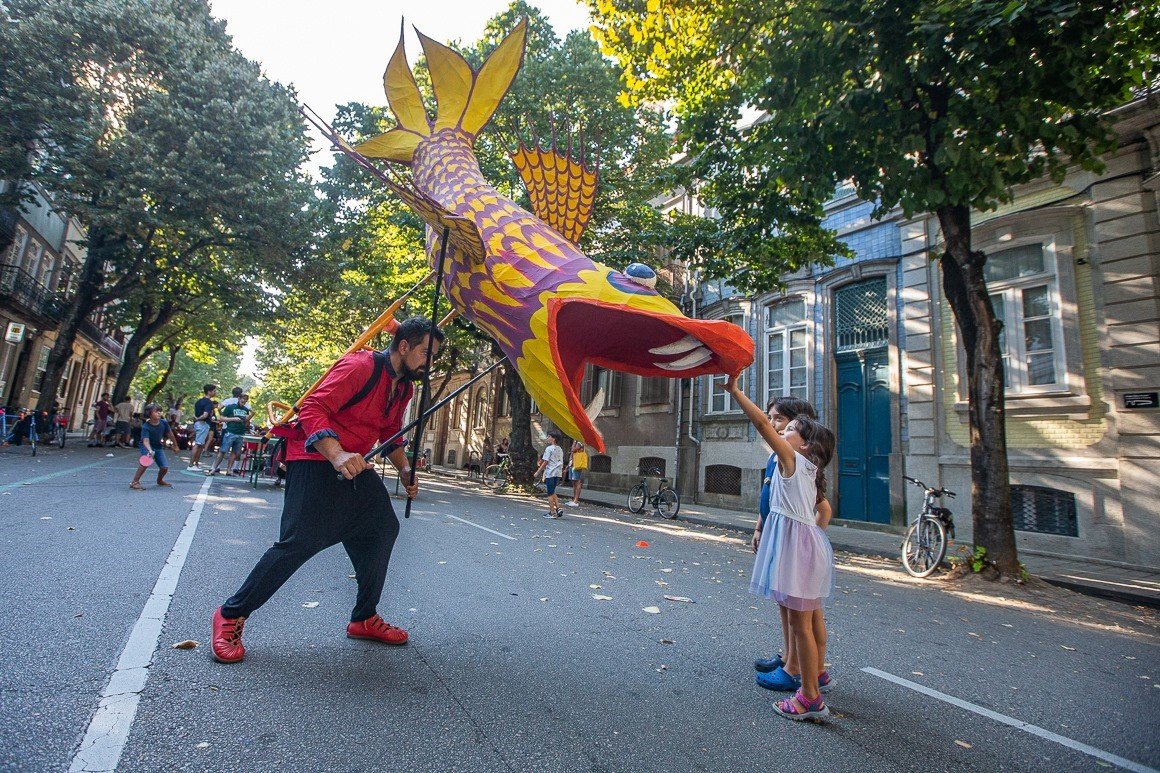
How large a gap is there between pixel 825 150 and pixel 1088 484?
671cm

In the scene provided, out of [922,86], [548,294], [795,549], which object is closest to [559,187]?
[548,294]

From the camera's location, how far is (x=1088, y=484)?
9.11 m

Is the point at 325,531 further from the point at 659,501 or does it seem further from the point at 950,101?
the point at 659,501

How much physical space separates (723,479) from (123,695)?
49.6 feet

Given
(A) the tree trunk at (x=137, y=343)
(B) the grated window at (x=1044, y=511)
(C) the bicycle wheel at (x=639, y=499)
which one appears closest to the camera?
A: (B) the grated window at (x=1044, y=511)

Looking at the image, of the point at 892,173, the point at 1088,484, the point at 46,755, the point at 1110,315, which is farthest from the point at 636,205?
the point at 46,755

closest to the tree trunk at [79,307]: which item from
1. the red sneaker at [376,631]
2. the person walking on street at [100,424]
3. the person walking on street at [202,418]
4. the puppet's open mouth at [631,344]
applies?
the person walking on street at [100,424]

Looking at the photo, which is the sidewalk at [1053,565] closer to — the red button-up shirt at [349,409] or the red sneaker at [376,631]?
the red sneaker at [376,631]

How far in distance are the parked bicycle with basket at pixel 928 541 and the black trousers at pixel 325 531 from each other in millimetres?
7025

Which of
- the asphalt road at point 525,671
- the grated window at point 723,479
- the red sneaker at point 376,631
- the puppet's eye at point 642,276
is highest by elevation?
the puppet's eye at point 642,276

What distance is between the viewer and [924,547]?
7.64 metres

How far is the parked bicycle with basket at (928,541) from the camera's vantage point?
743cm

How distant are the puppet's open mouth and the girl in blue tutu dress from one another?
19cm

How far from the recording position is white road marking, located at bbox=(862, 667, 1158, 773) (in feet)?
8.44
